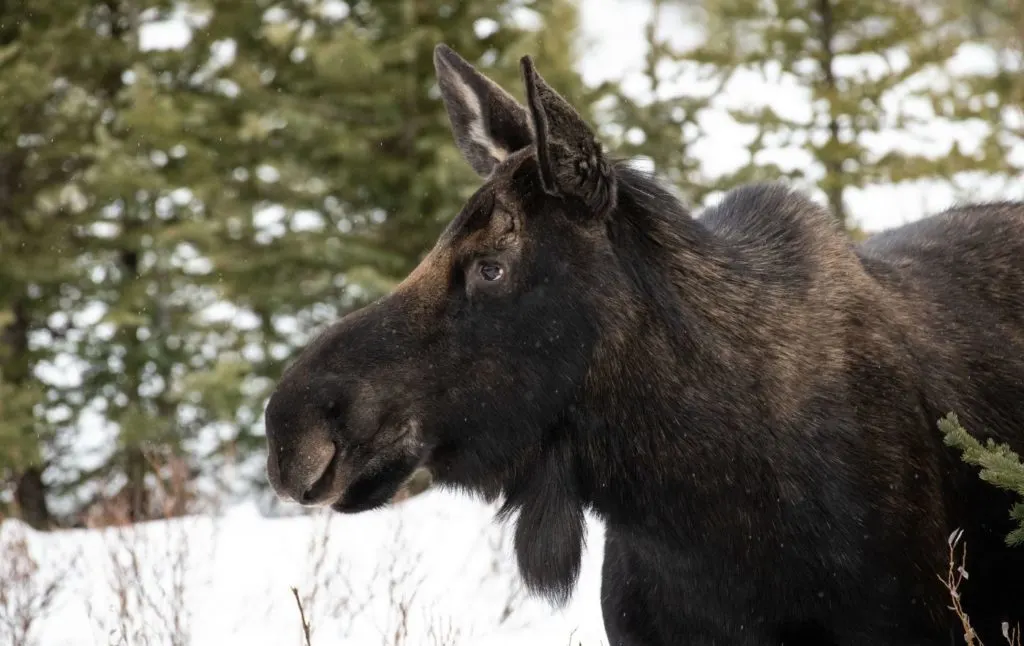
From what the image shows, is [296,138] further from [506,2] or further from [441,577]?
[441,577]

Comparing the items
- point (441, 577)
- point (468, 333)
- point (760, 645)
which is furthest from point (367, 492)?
point (441, 577)

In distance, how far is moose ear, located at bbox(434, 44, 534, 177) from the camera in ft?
12.3

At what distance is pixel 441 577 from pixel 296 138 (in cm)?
779

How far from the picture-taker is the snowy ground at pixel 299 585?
5477 mm

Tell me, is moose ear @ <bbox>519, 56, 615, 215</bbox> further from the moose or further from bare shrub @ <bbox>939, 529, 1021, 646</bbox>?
bare shrub @ <bbox>939, 529, 1021, 646</bbox>

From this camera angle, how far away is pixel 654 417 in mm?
3447

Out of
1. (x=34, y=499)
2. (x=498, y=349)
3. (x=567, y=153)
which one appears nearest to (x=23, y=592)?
(x=498, y=349)

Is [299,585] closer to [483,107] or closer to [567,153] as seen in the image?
[483,107]

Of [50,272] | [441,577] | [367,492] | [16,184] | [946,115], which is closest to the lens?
[367,492]

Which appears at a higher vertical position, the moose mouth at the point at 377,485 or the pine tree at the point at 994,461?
the pine tree at the point at 994,461

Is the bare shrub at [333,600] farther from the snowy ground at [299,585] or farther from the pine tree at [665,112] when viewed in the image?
the pine tree at [665,112]

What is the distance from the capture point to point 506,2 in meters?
12.8

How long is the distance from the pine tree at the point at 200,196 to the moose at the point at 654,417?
818 cm

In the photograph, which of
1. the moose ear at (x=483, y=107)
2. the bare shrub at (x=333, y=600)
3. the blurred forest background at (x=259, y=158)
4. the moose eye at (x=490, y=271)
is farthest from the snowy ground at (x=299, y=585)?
the blurred forest background at (x=259, y=158)
